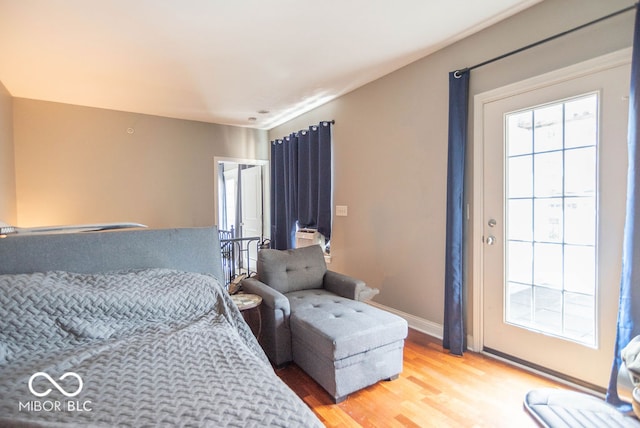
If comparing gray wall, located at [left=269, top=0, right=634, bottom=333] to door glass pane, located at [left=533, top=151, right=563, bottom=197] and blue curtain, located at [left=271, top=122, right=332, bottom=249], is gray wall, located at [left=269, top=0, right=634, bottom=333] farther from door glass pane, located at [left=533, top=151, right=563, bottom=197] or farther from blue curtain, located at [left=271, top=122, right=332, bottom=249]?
door glass pane, located at [left=533, top=151, right=563, bottom=197]

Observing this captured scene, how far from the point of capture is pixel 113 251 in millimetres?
1648

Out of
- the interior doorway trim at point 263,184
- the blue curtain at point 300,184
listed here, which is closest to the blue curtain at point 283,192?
the blue curtain at point 300,184

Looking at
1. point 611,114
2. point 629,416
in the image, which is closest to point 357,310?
point 629,416

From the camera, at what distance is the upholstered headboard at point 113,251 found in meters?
1.45

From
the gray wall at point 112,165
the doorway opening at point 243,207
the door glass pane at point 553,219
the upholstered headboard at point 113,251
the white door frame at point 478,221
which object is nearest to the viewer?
the upholstered headboard at point 113,251

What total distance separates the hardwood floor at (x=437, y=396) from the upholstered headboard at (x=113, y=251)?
1.03m

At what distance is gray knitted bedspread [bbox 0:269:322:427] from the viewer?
881mm

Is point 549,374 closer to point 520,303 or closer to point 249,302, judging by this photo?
point 520,303

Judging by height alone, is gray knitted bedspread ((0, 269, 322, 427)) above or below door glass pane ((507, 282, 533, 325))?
above

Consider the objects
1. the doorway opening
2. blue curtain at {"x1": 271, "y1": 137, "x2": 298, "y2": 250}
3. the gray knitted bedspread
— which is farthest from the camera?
the doorway opening

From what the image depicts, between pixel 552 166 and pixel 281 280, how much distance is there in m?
2.15

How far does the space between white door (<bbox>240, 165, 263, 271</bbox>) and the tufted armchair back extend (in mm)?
2631

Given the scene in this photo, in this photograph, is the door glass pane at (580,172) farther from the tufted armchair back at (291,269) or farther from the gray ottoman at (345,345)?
the tufted armchair back at (291,269)

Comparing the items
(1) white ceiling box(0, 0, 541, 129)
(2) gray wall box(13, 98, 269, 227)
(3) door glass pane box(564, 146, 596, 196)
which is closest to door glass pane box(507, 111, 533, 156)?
(3) door glass pane box(564, 146, 596, 196)
